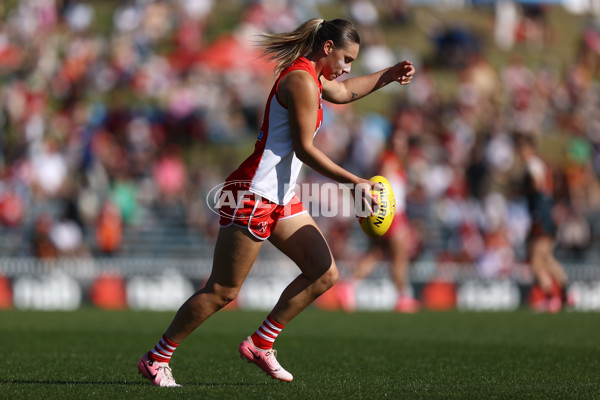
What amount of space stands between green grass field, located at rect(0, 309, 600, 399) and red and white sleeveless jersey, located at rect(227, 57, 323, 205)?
49.6 inches

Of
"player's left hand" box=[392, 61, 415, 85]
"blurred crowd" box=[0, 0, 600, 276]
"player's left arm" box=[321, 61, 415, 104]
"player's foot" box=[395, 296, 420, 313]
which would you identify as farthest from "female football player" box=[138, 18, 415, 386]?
"blurred crowd" box=[0, 0, 600, 276]

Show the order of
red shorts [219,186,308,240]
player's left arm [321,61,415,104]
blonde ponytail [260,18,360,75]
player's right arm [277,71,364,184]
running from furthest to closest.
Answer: player's left arm [321,61,415,104], blonde ponytail [260,18,360,75], red shorts [219,186,308,240], player's right arm [277,71,364,184]

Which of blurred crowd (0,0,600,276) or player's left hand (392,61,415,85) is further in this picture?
blurred crowd (0,0,600,276)

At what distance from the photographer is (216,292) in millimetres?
6113

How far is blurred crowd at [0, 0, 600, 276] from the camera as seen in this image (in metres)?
18.5

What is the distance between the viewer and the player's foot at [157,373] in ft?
20.2

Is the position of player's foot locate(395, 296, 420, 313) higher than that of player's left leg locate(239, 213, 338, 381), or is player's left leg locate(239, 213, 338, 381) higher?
player's left leg locate(239, 213, 338, 381)

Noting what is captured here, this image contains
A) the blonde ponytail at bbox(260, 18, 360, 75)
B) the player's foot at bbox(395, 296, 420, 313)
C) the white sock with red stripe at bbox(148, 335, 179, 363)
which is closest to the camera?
the blonde ponytail at bbox(260, 18, 360, 75)

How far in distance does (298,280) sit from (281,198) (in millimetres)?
629

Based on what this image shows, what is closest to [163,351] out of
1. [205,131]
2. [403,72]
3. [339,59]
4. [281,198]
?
[281,198]

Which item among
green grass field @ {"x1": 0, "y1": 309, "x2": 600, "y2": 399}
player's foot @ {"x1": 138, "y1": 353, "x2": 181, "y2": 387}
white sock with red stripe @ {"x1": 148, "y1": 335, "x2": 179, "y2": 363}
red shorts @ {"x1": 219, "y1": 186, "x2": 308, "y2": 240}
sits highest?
red shorts @ {"x1": 219, "y1": 186, "x2": 308, "y2": 240}

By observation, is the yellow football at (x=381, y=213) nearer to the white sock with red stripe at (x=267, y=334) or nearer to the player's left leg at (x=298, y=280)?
the player's left leg at (x=298, y=280)

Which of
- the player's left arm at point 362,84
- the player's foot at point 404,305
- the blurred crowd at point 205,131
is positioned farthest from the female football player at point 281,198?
the blurred crowd at point 205,131

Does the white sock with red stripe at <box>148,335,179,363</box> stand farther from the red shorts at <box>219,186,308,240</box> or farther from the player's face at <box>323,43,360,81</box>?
the player's face at <box>323,43,360,81</box>
